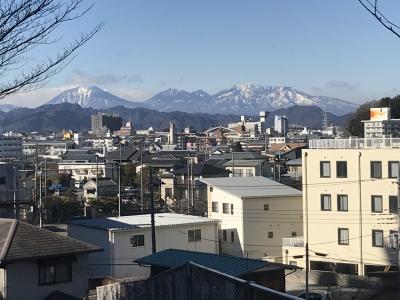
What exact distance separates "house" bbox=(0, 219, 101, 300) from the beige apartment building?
12064mm

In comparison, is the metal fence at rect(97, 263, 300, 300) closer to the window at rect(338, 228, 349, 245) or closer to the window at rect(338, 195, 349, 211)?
the window at rect(338, 195, 349, 211)

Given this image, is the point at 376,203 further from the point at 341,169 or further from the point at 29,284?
the point at 29,284

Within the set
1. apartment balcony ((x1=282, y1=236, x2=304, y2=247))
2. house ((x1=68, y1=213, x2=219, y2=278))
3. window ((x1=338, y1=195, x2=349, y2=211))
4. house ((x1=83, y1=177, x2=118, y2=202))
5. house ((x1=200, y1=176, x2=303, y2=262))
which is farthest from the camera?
house ((x1=83, y1=177, x2=118, y2=202))

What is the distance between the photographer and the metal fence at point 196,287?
15.5ft

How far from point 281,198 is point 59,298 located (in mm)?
14756

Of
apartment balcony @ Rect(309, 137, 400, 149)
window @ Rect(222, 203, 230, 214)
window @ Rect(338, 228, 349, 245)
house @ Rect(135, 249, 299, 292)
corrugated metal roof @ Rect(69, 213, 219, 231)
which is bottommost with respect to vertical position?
window @ Rect(338, 228, 349, 245)

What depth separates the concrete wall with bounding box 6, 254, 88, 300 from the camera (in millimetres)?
12336

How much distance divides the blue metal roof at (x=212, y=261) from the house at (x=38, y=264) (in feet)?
6.14

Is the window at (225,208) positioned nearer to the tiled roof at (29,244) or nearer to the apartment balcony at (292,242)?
the apartment balcony at (292,242)

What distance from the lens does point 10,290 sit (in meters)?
12.3

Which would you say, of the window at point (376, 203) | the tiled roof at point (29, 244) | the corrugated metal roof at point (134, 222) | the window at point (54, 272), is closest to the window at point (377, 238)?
the window at point (376, 203)

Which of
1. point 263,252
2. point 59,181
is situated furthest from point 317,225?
point 59,181

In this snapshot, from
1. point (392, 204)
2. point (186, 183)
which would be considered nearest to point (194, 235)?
point (392, 204)

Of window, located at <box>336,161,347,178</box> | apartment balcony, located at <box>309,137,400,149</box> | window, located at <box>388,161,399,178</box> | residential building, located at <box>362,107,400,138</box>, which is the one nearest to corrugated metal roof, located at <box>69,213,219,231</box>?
window, located at <box>336,161,347,178</box>
